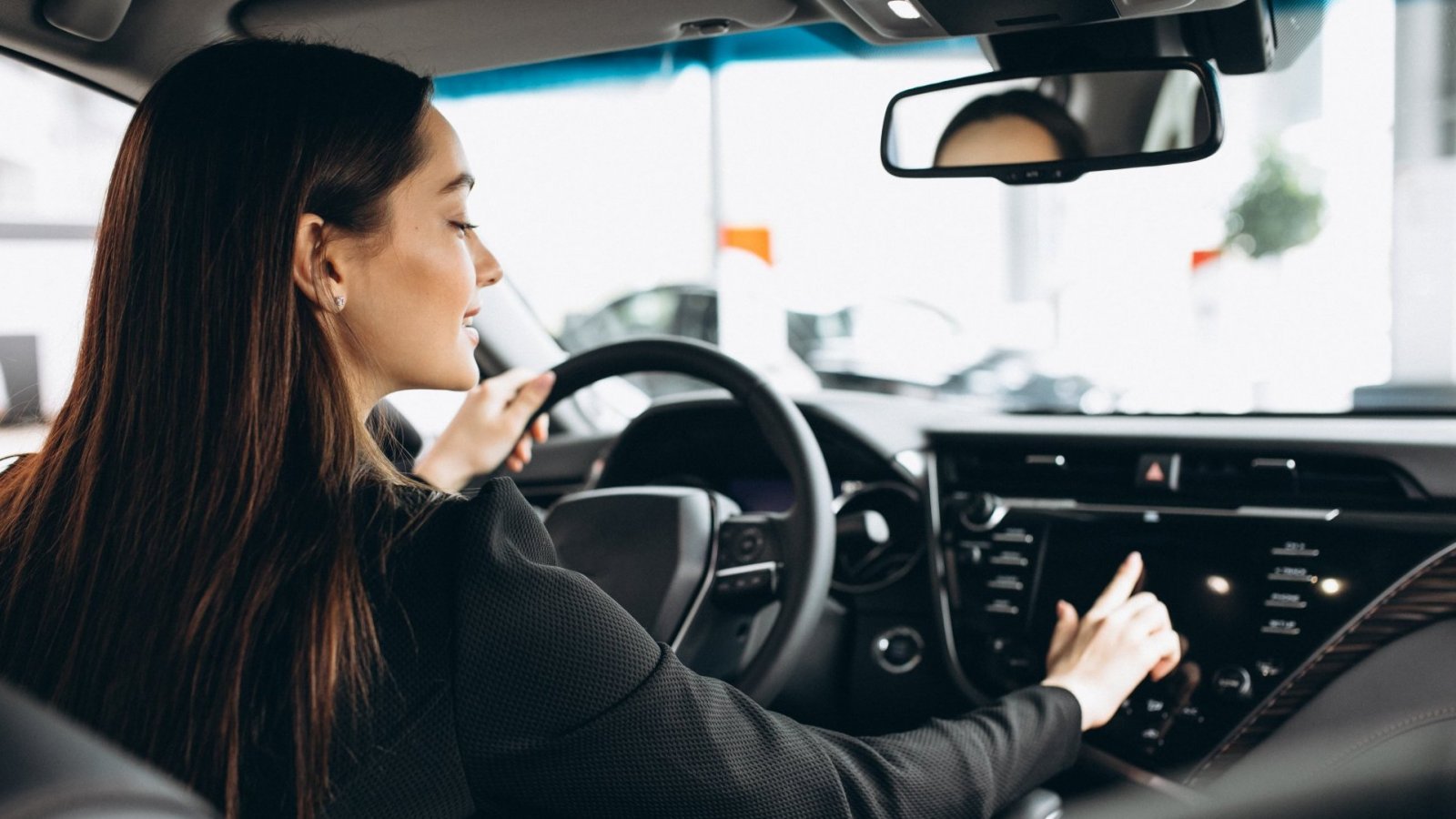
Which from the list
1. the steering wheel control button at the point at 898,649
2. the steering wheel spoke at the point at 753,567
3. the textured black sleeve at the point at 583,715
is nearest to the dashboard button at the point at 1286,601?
the steering wheel control button at the point at 898,649

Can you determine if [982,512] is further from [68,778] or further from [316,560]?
[68,778]

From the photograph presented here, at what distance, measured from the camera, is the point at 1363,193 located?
7.78 metres

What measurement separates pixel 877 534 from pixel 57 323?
5.43ft

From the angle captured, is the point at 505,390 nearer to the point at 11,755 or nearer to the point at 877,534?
the point at 877,534

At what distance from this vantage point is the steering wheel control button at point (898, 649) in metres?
2.51

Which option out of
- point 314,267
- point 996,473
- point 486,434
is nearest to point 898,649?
point 996,473

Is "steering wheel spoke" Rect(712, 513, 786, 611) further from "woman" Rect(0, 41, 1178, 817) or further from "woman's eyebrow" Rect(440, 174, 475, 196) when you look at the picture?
"woman's eyebrow" Rect(440, 174, 475, 196)

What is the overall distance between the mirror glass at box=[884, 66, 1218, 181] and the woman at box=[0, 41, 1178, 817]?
0.92 m

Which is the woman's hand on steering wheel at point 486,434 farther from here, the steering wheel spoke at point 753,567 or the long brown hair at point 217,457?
the long brown hair at point 217,457

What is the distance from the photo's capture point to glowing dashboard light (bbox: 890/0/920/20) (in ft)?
5.29

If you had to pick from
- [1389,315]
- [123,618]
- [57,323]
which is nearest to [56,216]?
[57,323]

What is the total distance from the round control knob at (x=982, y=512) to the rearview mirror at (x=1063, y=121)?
0.68 metres

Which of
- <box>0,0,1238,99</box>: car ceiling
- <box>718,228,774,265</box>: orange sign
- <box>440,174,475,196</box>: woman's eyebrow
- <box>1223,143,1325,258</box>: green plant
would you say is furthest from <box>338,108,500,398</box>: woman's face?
<box>1223,143,1325,258</box>: green plant

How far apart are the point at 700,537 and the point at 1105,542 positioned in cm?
76
